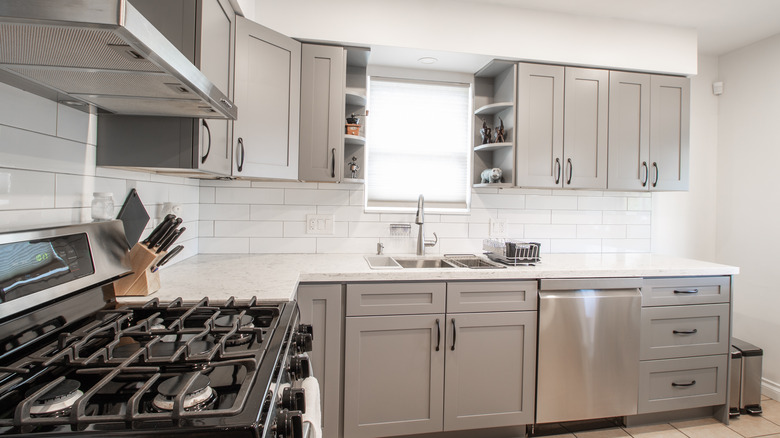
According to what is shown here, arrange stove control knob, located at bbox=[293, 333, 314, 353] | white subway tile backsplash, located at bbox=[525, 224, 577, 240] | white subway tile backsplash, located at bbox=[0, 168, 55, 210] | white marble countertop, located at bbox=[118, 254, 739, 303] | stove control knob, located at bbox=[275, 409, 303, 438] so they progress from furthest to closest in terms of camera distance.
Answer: white subway tile backsplash, located at bbox=[525, 224, 577, 240]
white marble countertop, located at bbox=[118, 254, 739, 303]
stove control knob, located at bbox=[293, 333, 314, 353]
white subway tile backsplash, located at bbox=[0, 168, 55, 210]
stove control knob, located at bbox=[275, 409, 303, 438]

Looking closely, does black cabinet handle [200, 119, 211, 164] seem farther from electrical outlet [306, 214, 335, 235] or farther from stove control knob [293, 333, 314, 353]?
electrical outlet [306, 214, 335, 235]

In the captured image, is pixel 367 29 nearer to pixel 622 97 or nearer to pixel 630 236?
pixel 622 97

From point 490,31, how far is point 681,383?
2459 mm

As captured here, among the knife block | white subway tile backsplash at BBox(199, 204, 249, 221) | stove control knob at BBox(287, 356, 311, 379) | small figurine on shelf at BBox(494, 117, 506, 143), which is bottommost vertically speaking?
stove control knob at BBox(287, 356, 311, 379)

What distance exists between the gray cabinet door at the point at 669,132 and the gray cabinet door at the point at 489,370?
1495 millimetres

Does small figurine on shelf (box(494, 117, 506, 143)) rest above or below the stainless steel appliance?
above

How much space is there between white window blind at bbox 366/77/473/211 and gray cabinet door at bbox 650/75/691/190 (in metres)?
1.25

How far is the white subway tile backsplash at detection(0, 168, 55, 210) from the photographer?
3.55ft

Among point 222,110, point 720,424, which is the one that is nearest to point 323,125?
point 222,110

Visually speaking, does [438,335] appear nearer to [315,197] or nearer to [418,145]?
[315,197]

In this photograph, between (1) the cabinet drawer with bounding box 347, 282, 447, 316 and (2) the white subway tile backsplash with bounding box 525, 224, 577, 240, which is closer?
(1) the cabinet drawer with bounding box 347, 282, 447, 316

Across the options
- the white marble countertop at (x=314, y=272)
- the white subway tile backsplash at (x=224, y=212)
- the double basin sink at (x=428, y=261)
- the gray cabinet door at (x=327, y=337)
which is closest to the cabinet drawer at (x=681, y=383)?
the white marble countertop at (x=314, y=272)

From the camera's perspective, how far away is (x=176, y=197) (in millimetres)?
2217

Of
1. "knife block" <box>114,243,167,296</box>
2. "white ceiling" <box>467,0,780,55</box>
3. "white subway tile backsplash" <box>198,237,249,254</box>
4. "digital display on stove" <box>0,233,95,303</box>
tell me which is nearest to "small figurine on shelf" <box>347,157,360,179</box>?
"white subway tile backsplash" <box>198,237,249,254</box>
